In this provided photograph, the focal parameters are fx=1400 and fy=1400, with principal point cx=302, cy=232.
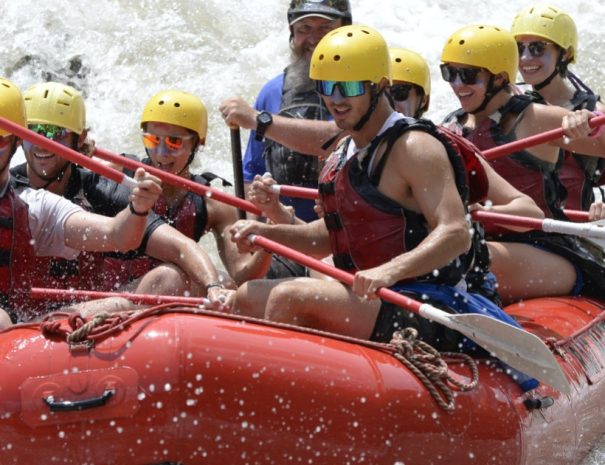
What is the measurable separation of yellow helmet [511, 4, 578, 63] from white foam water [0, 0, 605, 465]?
392cm

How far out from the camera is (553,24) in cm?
737

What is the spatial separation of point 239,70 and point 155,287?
619cm

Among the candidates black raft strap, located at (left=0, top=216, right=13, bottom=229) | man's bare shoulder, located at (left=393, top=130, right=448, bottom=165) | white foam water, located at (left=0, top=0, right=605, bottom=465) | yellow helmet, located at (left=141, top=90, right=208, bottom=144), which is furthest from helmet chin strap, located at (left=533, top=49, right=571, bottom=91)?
white foam water, located at (left=0, top=0, right=605, bottom=465)

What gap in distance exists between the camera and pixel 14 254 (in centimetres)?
536

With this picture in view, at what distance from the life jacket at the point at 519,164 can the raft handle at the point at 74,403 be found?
2677mm

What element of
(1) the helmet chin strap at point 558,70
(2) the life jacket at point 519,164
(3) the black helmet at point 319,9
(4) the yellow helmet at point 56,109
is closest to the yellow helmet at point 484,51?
(2) the life jacket at point 519,164

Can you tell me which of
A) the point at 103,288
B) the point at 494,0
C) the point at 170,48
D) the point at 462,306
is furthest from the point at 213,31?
the point at 462,306

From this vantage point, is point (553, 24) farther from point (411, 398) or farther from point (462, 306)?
point (411, 398)

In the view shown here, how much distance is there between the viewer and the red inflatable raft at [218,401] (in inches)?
173

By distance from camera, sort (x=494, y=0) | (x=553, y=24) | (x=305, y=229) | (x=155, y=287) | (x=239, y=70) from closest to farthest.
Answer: (x=305, y=229), (x=155, y=287), (x=553, y=24), (x=239, y=70), (x=494, y=0)

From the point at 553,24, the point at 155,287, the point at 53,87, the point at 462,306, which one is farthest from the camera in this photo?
the point at 553,24

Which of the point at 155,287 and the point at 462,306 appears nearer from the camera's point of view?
the point at 462,306

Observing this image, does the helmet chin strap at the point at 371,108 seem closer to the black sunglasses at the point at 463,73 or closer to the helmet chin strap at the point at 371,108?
the helmet chin strap at the point at 371,108

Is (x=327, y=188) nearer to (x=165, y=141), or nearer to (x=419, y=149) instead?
(x=419, y=149)
